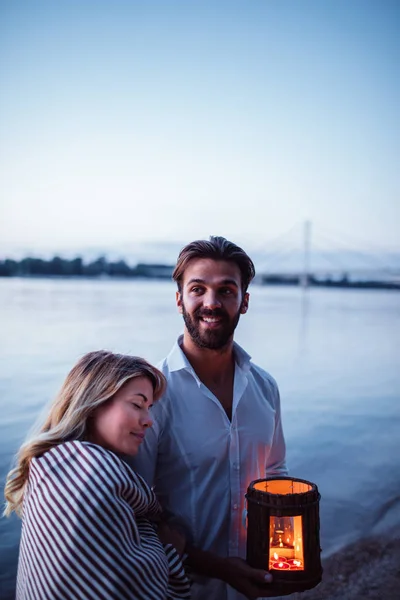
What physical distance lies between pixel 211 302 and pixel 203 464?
0.40 meters

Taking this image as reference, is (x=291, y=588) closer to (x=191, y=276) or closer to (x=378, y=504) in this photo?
(x=191, y=276)

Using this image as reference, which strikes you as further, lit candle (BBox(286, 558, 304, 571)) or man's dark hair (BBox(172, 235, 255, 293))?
man's dark hair (BBox(172, 235, 255, 293))

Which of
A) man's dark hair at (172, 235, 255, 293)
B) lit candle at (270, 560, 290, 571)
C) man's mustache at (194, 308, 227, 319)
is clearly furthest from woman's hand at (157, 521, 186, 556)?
man's dark hair at (172, 235, 255, 293)

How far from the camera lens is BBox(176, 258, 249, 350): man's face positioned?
1.57 m

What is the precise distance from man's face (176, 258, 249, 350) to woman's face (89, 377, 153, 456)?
290 mm

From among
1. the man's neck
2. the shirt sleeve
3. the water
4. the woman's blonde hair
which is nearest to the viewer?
the shirt sleeve

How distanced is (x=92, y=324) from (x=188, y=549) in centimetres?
1329

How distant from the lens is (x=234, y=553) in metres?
1.52

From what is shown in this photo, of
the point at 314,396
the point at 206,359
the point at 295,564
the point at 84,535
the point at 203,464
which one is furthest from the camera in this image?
the point at 314,396

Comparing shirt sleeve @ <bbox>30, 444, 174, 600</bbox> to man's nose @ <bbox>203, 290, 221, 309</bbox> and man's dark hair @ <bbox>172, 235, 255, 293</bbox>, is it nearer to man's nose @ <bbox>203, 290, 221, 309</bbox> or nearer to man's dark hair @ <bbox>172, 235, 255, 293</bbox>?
man's nose @ <bbox>203, 290, 221, 309</bbox>

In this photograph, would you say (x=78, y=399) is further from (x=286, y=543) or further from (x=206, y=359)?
(x=286, y=543)

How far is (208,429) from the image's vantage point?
1548mm

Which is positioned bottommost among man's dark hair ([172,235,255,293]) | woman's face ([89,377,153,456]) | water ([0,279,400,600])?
water ([0,279,400,600])

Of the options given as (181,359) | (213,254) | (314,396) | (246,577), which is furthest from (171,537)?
(314,396)
